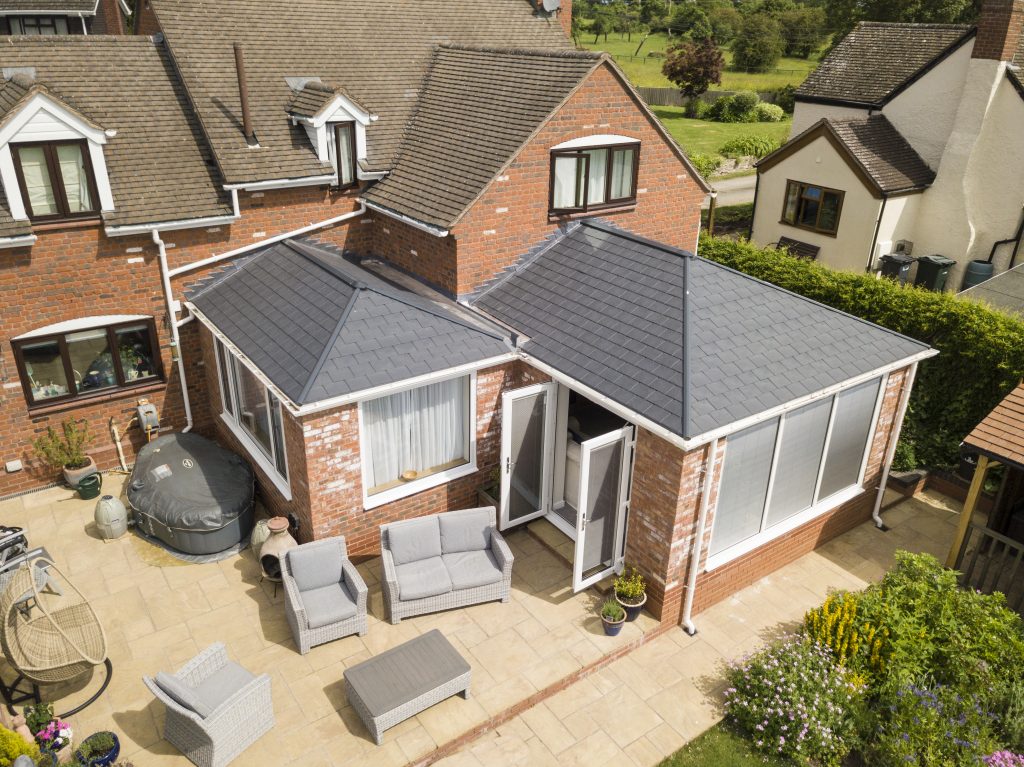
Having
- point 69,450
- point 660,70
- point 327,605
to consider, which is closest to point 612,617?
point 327,605

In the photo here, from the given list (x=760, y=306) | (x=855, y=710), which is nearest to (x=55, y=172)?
(x=760, y=306)

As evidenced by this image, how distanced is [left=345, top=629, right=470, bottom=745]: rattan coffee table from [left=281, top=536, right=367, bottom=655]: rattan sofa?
945 mm

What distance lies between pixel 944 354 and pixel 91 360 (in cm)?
1747

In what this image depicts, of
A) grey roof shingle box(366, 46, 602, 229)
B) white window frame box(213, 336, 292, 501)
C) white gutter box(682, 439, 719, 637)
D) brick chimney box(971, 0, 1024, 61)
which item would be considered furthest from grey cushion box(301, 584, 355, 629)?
brick chimney box(971, 0, 1024, 61)

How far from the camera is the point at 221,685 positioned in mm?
9414

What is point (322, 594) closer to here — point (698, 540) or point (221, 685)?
point (221, 685)

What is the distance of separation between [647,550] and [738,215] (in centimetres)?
2760

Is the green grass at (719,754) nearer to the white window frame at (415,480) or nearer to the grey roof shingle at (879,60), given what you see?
the white window frame at (415,480)

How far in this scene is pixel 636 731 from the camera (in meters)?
10.0

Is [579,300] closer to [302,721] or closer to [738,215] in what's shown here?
[302,721]

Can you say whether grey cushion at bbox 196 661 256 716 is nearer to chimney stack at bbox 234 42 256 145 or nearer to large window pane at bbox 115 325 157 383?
large window pane at bbox 115 325 157 383

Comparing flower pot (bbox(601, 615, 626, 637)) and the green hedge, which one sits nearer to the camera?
flower pot (bbox(601, 615, 626, 637))

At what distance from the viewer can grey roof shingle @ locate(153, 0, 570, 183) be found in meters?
15.5

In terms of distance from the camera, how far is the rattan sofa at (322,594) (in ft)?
35.4
